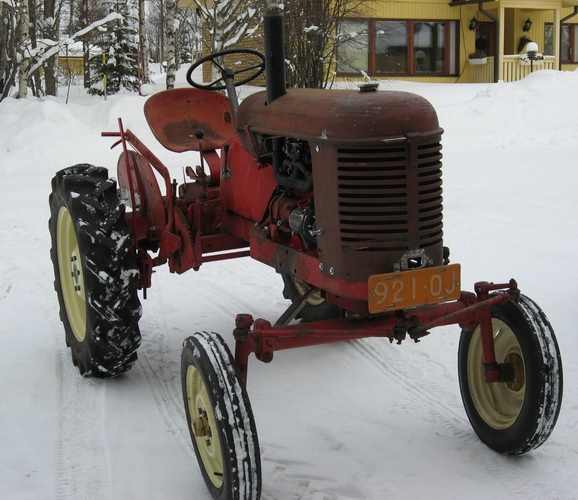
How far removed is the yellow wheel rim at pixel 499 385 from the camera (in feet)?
12.5

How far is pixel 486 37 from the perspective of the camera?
84.2ft

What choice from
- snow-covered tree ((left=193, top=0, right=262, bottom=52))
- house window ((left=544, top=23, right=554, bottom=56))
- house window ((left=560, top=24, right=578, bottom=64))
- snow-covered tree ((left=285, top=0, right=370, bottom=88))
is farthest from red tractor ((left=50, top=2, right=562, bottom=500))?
house window ((left=560, top=24, right=578, bottom=64))

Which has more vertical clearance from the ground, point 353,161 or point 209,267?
point 353,161

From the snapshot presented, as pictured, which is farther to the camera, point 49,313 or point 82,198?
point 49,313

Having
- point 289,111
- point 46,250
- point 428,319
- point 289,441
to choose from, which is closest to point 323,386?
point 289,441

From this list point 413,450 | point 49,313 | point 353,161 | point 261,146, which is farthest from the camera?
point 49,313

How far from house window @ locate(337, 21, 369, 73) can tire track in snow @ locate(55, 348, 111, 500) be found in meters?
19.6

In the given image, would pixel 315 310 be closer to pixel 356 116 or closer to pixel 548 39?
pixel 356 116

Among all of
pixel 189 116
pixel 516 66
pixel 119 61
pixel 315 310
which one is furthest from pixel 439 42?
pixel 315 310

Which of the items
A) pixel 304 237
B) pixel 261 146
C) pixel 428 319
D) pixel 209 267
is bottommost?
pixel 209 267

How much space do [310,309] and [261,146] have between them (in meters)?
1.56

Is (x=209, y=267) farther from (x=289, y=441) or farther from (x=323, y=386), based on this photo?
(x=289, y=441)

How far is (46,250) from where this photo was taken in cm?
796

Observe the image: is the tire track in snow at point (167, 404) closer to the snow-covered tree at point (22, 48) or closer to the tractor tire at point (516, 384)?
the tractor tire at point (516, 384)
